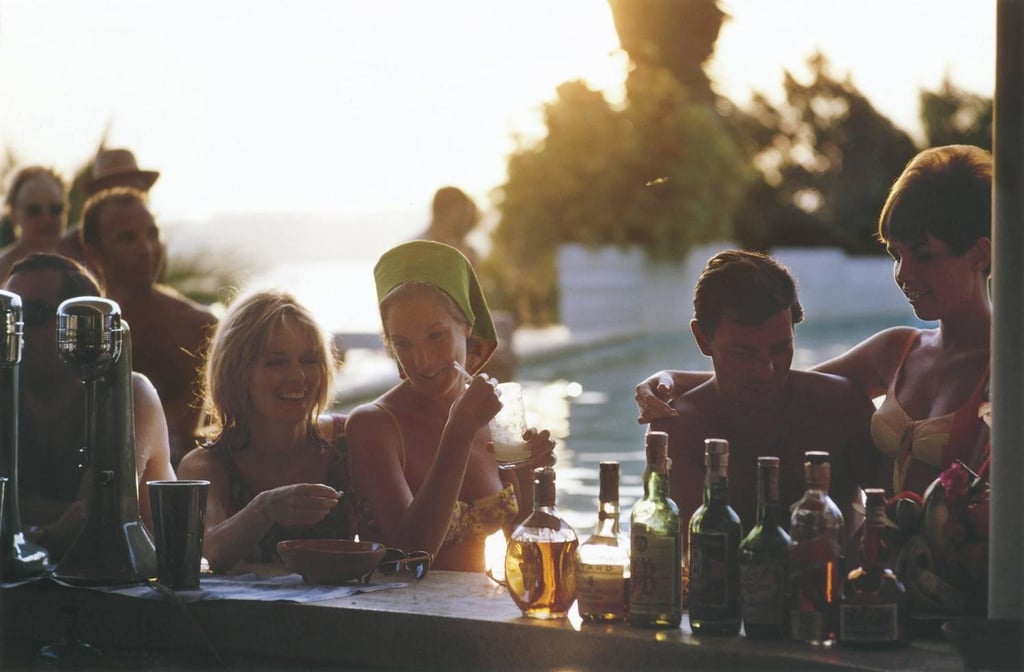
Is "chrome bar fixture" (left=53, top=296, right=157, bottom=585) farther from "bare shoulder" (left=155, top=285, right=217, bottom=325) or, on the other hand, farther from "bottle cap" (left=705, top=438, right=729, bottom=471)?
"bare shoulder" (left=155, top=285, right=217, bottom=325)

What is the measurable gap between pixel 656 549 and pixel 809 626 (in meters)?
0.22

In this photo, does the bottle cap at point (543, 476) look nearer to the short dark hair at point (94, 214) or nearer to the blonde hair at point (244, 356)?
the blonde hair at point (244, 356)

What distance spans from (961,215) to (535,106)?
53.5 feet

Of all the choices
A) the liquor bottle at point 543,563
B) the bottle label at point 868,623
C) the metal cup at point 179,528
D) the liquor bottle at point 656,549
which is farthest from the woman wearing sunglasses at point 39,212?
the bottle label at point 868,623

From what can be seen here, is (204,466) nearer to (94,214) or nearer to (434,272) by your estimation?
(434,272)

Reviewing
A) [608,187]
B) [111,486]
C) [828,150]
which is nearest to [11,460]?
[111,486]

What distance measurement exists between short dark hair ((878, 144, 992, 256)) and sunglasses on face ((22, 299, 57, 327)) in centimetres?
151

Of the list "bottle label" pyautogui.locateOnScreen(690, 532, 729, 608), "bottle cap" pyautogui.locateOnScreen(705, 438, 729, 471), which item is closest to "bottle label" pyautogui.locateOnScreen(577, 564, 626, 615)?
"bottle label" pyautogui.locateOnScreen(690, 532, 729, 608)

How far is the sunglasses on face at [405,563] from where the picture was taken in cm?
211

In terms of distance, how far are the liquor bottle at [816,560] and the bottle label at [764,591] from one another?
0.02 metres

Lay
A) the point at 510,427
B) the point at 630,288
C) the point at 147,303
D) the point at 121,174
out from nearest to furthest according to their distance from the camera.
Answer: the point at 510,427, the point at 147,303, the point at 121,174, the point at 630,288

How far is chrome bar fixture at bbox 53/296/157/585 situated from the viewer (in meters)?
2.05

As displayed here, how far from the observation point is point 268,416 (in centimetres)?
242

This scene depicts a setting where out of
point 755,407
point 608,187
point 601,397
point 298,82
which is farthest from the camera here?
point 608,187
